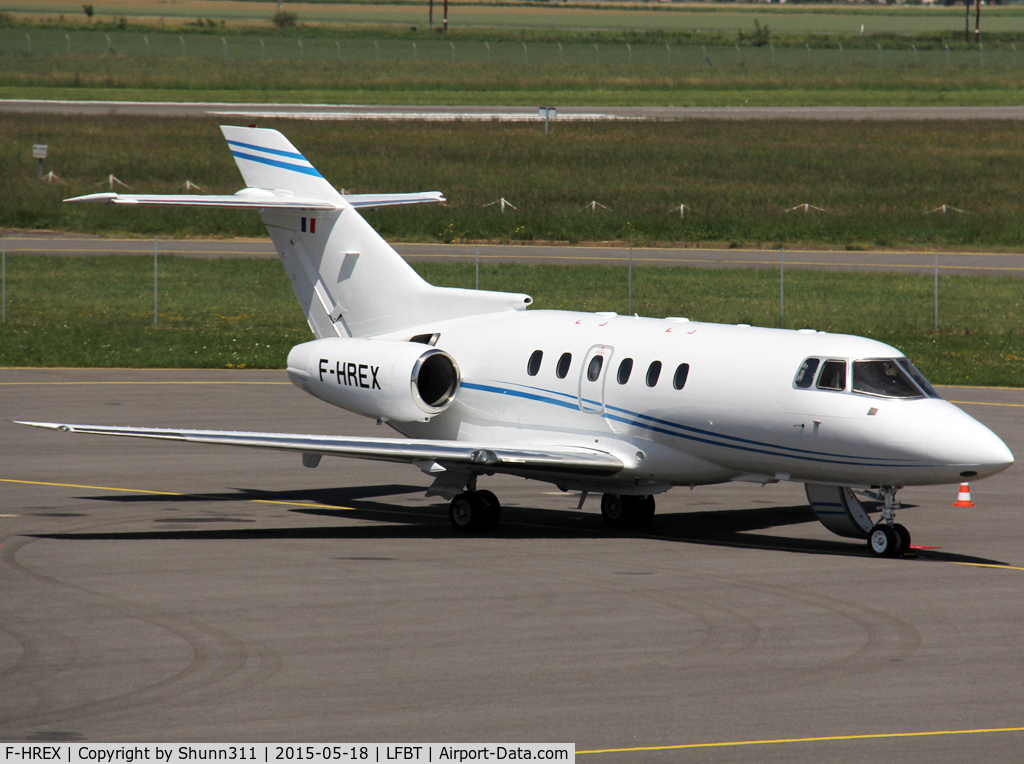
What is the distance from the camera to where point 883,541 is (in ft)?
64.2

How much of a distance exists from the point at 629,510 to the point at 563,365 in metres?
2.54

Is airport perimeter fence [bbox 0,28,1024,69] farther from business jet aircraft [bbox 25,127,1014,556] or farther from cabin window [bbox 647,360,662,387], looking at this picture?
cabin window [bbox 647,360,662,387]

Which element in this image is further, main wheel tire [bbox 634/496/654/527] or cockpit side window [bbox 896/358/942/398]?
main wheel tire [bbox 634/496/654/527]

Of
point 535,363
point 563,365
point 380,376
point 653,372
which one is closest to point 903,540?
point 653,372

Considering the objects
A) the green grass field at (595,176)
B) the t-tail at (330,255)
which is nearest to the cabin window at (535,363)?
the t-tail at (330,255)

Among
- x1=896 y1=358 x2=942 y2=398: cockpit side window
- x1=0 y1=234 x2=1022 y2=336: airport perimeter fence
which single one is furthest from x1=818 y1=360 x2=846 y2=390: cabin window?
x1=0 y1=234 x2=1022 y2=336: airport perimeter fence

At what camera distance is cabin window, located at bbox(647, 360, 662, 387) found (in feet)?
68.5

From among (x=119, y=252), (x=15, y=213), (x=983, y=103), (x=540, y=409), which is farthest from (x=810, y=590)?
(x=983, y=103)

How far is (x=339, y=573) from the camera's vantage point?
18.6m

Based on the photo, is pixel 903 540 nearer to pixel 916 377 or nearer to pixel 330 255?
pixel 916 377

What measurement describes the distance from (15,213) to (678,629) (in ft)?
191

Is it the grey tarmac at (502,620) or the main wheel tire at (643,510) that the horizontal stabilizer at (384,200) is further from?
the main wheel tire at (643,510)

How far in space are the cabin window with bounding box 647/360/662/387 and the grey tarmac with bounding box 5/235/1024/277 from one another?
36.0m
